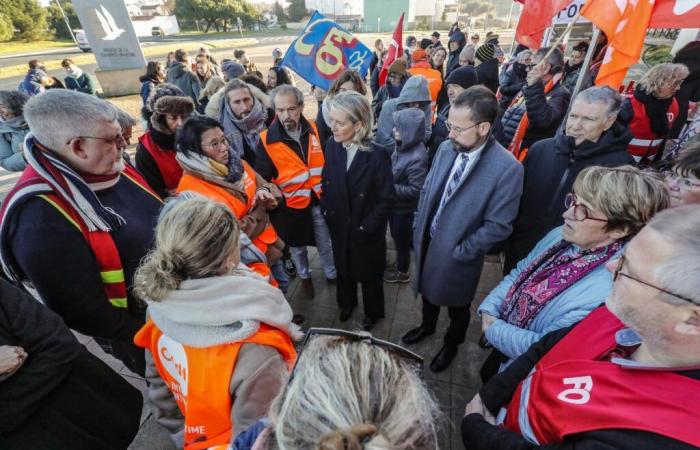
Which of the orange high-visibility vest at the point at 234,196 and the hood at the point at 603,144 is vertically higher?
the hood at the point at 603,144

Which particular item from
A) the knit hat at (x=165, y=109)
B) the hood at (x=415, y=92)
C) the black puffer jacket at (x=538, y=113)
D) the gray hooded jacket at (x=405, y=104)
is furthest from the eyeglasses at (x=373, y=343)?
the black puffer jacket at (x=538, y=113)

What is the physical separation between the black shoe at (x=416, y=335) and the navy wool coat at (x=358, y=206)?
0.64 m

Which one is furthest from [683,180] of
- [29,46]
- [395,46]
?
[29,46]

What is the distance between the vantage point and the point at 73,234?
5.32 ft

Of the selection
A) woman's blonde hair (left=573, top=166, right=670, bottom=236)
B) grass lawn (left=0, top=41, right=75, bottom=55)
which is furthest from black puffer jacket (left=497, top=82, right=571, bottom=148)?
grass lawn (left=0, top=41, right=75, bottom=55)

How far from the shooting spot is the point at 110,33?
41.9 ft

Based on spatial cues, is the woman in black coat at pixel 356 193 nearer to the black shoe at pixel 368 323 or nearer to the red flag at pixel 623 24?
the black shoe at pixel 368 323

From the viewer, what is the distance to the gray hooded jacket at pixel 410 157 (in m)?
2.99

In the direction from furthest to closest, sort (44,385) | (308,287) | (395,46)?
1. (395,46)
2. (308,287)
3. (44,385)

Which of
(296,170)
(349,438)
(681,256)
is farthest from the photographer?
(296,170)

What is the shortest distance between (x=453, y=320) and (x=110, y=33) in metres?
16.6

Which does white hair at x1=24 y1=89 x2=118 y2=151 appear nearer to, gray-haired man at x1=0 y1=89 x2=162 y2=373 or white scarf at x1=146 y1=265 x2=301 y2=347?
gray-haired man at x1=0 y1=89 x2=162 y2=373

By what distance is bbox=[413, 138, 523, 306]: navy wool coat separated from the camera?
7.08 ft

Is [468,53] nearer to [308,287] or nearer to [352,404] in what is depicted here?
[308,287]
